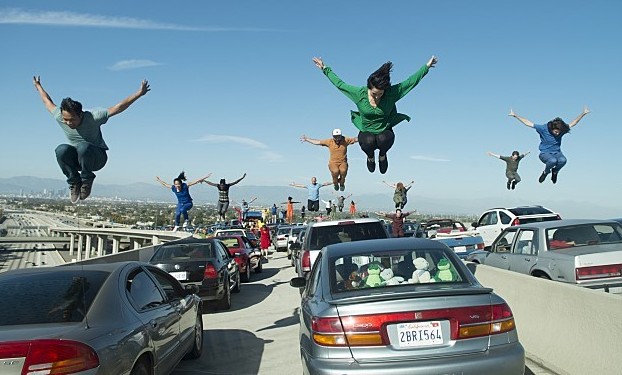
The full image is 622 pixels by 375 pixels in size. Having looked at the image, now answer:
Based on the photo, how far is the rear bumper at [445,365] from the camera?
13.6 feet

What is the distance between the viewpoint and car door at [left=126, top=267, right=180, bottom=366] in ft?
17.5

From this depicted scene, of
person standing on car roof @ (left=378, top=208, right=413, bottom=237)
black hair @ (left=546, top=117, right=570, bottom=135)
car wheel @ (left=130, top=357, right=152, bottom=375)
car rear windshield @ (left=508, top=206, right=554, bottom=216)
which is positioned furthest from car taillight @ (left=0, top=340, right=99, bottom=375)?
car rear windshield @ (left=508, top=206, right=554, bottom=216)

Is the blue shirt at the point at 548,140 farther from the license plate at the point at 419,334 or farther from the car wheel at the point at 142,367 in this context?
the car wheel at the point at 142,367

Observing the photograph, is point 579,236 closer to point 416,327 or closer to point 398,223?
point 416,327

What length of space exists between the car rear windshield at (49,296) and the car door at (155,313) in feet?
1.35

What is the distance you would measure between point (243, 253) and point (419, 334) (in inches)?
521

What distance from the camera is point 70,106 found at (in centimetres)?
590

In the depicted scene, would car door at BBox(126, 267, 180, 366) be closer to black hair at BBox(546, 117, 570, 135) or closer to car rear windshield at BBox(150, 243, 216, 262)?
car rear windshield at BBox(150, 243, 216, 262)

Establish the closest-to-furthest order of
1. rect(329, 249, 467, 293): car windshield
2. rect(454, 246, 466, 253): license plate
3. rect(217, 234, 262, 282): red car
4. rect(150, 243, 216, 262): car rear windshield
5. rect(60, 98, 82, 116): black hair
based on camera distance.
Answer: rect(329, 249, 467, 293): car windshield
rect(60, 98, 82, 116): black hair
rect(150, 243, 216, 262): car rear windshield
rect(454, 246, 466, 253): license plate
rect(217, 234, 262, 282): red car

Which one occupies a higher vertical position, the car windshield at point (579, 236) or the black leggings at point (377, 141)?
the black leggings at point (377, 141)

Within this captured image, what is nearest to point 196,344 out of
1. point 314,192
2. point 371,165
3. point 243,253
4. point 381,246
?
point 381,246

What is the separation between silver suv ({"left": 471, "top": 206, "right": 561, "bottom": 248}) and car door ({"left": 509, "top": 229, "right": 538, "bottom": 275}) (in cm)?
718

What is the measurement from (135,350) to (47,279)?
3.57 feet

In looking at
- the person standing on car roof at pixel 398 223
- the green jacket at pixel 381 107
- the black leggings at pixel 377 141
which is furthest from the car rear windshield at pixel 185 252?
the person standing on car roof at pixel 398 223
